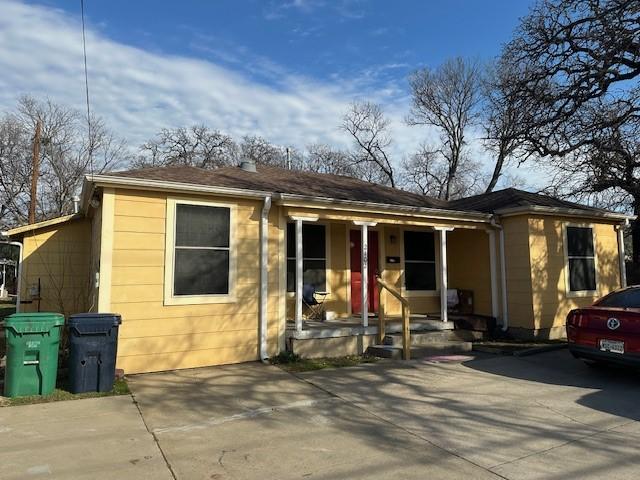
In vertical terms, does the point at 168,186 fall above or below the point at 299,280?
above

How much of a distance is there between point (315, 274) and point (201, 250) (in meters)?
3.23

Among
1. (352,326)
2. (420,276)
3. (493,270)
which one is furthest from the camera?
(420,276)

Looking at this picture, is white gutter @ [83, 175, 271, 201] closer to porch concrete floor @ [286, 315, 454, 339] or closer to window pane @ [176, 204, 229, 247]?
window pane @ [176, 204, 229, 247]

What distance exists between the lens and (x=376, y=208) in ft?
29.7

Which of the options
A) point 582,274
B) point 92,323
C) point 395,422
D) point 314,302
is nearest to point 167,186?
point 92,323

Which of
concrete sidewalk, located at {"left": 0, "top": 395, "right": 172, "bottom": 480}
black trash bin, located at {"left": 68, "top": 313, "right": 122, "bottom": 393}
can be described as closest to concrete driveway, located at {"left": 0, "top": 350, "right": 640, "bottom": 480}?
concrete sidewalk, located at {"left": 0, "top": 395, "right": 172, "bottom": 480}

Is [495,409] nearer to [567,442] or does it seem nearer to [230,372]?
[567,442]

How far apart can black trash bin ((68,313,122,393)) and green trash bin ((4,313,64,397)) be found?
0.25m

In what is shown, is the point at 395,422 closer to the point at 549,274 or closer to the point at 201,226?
the point at 201,226

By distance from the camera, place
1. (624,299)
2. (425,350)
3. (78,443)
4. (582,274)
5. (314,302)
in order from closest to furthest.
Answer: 1. (78,443)
2. (624,299)
3. (425,350)
4. (314,302)
5. (582,274)

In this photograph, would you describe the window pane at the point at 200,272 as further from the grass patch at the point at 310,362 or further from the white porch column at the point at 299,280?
the grass patch at the point at 310,362

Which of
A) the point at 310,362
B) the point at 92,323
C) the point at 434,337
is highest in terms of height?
the point at 92,323

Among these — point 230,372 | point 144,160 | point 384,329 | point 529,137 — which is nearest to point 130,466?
point 230,372

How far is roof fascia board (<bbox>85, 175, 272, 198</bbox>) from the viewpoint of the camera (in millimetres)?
6680
